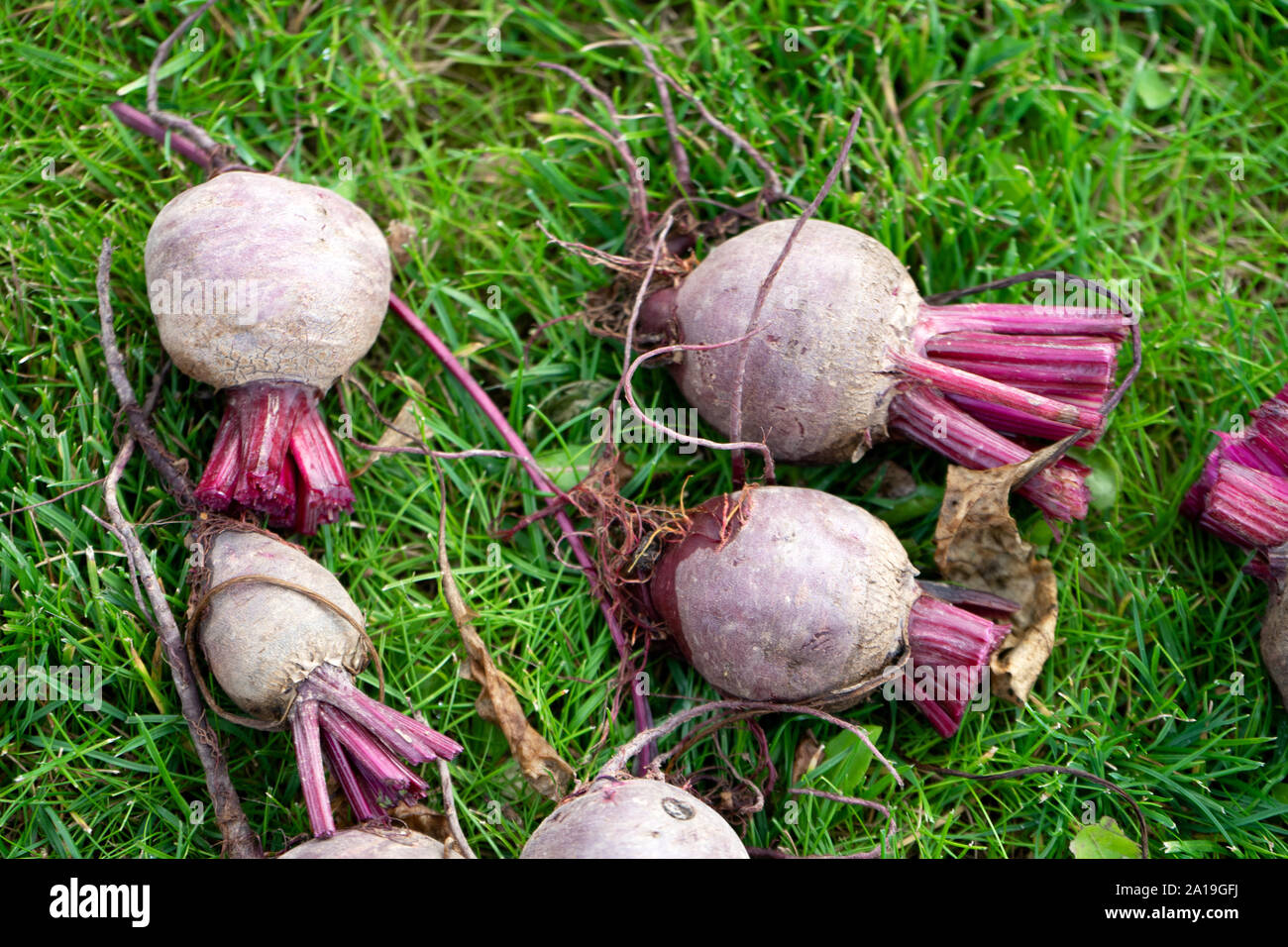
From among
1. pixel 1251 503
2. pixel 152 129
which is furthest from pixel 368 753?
pixel 1251 503

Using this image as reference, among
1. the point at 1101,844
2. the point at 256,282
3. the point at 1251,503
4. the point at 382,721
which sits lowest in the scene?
the point at 1101,844

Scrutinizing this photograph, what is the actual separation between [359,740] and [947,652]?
190 cm

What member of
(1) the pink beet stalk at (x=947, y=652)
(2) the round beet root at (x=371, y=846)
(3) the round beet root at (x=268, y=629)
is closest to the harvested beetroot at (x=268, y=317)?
(3) the round beet root at (x=268, y=629)

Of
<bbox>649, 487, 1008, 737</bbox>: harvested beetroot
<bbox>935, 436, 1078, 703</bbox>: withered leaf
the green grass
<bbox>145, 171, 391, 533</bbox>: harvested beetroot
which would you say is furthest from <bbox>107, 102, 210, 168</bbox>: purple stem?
<bbox>935, 436, 1078, 703</bbox>: withered leaf

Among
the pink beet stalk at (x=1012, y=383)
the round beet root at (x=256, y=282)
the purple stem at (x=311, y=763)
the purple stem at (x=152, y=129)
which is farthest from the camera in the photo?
the purple stem at (x=152, y=129)

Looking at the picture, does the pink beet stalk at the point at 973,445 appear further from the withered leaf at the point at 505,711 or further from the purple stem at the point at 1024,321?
A: the withered leaf at the point at 505,711

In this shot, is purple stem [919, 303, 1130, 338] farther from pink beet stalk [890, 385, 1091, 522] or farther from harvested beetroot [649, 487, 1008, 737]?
harvested beetroot [649, 487, 1008, 737]

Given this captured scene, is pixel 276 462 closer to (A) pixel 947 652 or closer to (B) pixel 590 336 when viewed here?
(B) pixel 590 336

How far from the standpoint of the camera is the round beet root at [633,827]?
9.18 feet

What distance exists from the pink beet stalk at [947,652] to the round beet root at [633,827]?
2.72 ft

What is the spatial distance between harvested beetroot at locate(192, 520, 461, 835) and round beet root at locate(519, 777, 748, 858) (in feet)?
1.47

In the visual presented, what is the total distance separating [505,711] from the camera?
329 cm

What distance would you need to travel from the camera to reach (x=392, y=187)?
3854 millimetres
